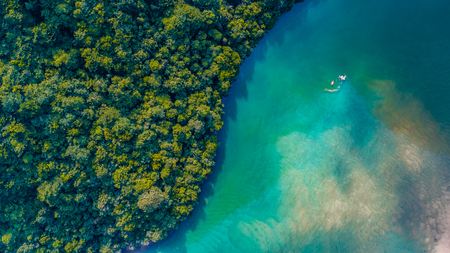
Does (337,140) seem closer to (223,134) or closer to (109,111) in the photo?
(223,134)

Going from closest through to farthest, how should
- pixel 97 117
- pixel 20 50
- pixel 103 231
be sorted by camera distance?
1. pixel 20 50
2. pixel 97 117
3. pixel 103 231

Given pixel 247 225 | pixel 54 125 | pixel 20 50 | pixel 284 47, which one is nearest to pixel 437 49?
pixel 284 47

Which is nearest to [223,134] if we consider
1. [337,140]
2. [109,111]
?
[109,111]

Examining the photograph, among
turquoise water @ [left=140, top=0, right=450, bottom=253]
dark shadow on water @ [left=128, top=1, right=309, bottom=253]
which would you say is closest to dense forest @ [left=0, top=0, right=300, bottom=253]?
dark shadow on water @ [left=128, top=1, right=309, bottom=253]

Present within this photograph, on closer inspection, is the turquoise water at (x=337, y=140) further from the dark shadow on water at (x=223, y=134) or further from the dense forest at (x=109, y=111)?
the dense forest at (x=109, y=111)

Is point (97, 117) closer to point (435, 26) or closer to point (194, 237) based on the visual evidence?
point (194, 237)

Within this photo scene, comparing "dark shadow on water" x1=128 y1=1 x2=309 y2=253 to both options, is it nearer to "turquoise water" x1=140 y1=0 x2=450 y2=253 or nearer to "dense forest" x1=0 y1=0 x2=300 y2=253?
"turquoise water" x1=140 y1=0 x2=450 y2=253
